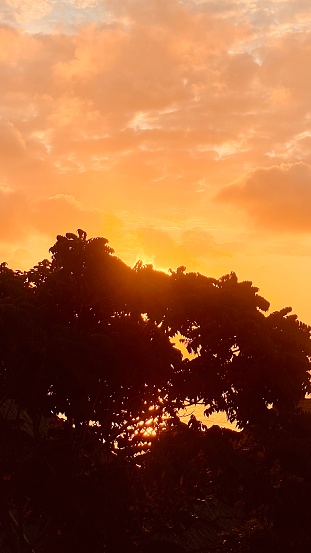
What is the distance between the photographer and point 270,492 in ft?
44.6

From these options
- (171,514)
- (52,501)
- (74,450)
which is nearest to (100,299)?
(74,450)

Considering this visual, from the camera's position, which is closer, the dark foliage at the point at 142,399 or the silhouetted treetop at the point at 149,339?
the dark foliage at the point at 142,399

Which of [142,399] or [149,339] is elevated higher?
[149,339]

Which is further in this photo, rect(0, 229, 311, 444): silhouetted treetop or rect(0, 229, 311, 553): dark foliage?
rect(0, 229, 311, 444): silhouetted treetop

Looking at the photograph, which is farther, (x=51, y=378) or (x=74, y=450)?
(x=74, y=450)

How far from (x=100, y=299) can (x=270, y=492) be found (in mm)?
5573

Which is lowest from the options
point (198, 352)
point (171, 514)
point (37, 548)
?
point (37, 548)

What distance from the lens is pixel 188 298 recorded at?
14.3 metres

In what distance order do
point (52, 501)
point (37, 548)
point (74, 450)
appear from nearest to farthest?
point (52, 501), point (74, 450), point (37, 548)

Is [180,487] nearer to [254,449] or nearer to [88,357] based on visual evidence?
[254,449]

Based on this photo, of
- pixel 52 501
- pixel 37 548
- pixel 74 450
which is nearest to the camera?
pixel 52 501

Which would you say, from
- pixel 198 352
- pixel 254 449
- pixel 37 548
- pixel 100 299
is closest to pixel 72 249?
pixel 100 299

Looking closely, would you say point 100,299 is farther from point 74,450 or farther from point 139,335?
point 74,450

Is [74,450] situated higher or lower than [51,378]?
lower
